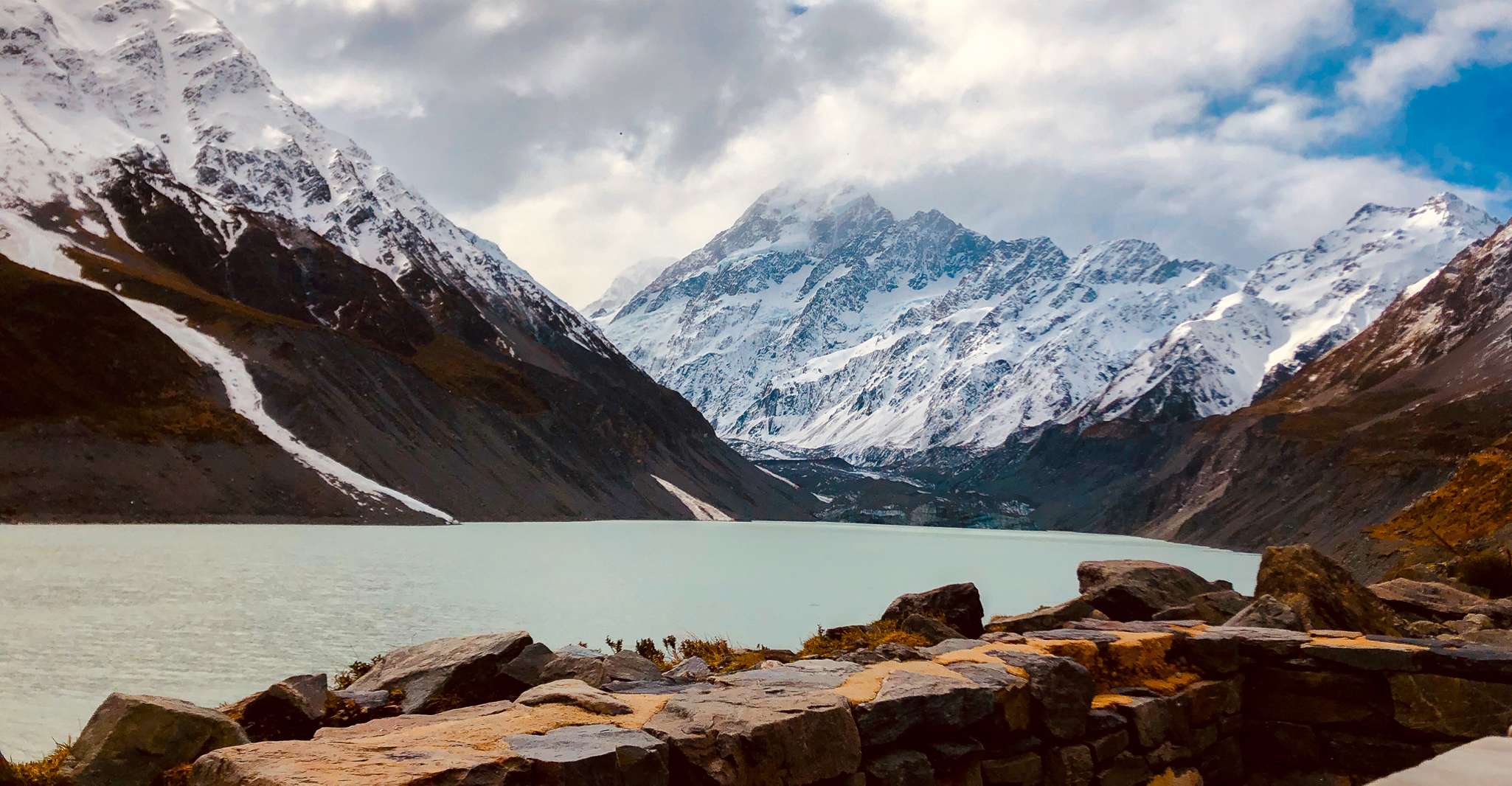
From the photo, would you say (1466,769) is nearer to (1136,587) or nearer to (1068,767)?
(1068,767)

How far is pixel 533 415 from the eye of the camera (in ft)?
572

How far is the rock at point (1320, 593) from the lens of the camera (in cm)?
1407

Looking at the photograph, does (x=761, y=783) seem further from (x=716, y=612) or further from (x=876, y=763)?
(x=716, y=612)

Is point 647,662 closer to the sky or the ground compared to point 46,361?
closer to the ground

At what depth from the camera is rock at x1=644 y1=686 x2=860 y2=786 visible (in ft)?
22.9

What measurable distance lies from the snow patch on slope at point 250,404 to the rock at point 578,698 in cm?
10965

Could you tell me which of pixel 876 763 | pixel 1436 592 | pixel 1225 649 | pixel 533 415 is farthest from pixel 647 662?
pixel 533 415

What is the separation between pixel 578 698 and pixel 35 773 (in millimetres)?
3898

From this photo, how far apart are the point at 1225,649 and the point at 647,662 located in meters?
5.88

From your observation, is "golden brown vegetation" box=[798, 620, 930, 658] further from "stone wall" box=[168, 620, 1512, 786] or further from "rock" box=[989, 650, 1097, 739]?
"rock" box=[989, 650, 1097, 739]

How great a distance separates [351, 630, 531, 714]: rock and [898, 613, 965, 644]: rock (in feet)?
17.1

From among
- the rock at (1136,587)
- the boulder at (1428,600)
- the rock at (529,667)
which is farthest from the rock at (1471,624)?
the rock at (529,667)

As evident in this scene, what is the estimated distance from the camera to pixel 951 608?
1597cm

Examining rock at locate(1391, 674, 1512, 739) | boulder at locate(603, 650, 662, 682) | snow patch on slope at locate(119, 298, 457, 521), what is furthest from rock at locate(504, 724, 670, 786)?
snow patch on slope at locate(119, 298, 457, 521)
